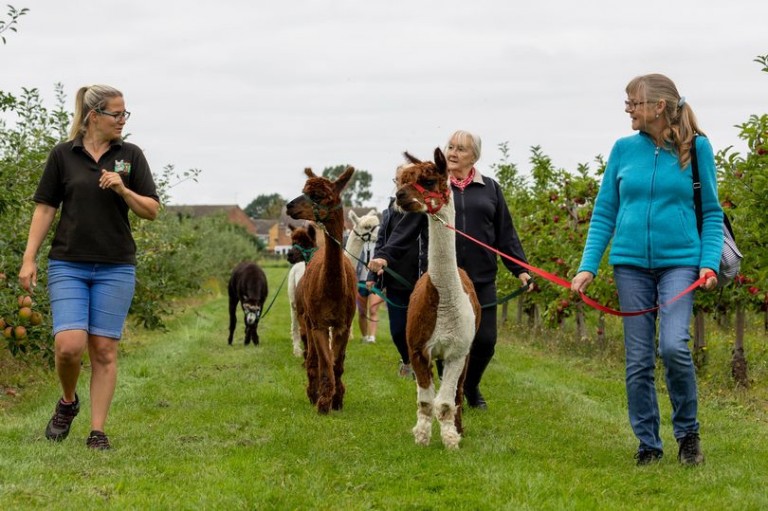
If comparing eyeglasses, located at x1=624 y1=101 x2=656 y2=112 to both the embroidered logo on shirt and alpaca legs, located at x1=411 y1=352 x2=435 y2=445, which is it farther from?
the embroidered logo on shirt

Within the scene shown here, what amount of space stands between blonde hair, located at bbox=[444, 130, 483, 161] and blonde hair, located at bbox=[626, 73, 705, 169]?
1880 mm

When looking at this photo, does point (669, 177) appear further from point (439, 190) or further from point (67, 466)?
point (67, 466)

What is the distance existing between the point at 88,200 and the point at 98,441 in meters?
1.55

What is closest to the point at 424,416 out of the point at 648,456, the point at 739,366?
the point at 648,456

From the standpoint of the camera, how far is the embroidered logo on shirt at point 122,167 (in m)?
6.20

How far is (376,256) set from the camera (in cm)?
790

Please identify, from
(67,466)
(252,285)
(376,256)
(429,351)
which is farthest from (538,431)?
(252,285)

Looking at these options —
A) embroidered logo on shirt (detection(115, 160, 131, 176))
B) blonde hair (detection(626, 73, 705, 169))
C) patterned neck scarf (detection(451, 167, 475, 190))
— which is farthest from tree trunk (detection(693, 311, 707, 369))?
embroidered logo on shirt (detection(115, 160, 131, 176))

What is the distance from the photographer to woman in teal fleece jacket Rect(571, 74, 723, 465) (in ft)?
18.5

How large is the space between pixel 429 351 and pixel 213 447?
158 centimetres

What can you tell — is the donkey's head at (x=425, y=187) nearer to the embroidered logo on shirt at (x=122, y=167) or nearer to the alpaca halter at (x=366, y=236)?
the embroidered logo on shirt at (x=122, y=167)

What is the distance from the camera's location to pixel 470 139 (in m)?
7.44

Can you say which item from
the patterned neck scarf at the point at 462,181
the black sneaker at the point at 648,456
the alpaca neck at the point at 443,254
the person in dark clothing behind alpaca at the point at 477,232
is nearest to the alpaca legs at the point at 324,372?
the person in dark clothing behind alpaca at the point at 477,232

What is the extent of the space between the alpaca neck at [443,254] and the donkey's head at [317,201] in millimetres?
1783
